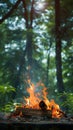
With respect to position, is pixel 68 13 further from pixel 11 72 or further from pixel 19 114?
pixel 19 114

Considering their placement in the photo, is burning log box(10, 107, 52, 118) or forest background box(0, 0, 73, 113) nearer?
burning log box(10, 107, 52, 118)

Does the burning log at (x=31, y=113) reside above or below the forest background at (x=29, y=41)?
below

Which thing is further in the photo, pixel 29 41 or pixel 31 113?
pixel 29 41

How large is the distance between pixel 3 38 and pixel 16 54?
3.41m

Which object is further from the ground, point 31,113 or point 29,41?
point 29,41

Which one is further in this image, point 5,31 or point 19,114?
point 5,31

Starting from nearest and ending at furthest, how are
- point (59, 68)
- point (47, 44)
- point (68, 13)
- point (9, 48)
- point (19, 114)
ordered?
point (19, 114)
point (59, 68)
point (68, 13)
point (9, 48)
point (47, 44)

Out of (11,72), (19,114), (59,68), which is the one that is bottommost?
(19,114)

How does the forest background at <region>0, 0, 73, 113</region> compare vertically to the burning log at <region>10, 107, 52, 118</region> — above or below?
above

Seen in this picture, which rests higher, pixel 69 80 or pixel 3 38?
pixel 3 38

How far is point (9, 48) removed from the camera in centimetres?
2911

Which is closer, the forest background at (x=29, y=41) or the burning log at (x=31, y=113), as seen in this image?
the burning log at (x=31, y=113)
